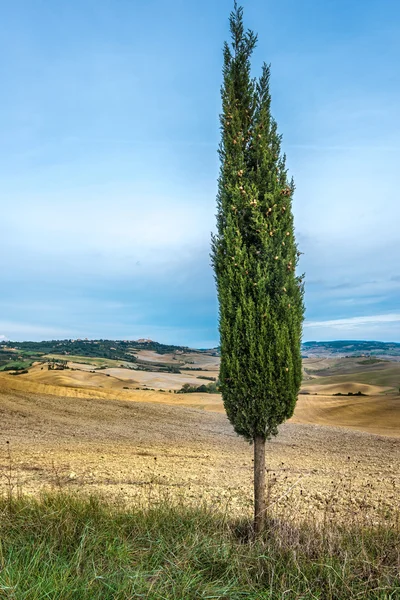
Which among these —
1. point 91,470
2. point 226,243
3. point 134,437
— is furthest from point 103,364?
point 226,243

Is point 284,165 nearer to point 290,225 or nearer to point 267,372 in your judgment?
point 290,225

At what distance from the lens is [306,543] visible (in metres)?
5.46

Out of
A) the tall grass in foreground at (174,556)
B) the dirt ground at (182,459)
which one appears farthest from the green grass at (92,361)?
the tall grass in foreground at (174,556)

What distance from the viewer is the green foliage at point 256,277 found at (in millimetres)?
6676

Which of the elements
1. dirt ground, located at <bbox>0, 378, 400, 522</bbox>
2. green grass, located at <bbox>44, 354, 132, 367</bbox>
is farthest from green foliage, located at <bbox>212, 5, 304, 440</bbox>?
green grass, located at <bbox>44, 354, 132, 367</bbox>

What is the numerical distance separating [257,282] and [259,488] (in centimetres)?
333

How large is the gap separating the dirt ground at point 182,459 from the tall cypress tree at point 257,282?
1.38m

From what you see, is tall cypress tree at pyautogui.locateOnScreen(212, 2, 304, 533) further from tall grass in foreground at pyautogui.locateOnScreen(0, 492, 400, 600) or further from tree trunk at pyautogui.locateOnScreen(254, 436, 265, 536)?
tall grass in foreground at pyautogui.locateOnScreen(0, 492, 400, 600)

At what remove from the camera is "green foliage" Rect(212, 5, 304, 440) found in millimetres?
6676

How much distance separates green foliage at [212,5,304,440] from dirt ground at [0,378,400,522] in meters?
1.53

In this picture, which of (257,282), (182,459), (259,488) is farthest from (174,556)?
(182,459)

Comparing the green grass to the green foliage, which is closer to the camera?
the green foliage

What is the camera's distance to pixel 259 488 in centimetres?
A: 680

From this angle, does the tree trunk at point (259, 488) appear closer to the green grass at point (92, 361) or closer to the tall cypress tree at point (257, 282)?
the tall cypress tree at point (257, 282)
